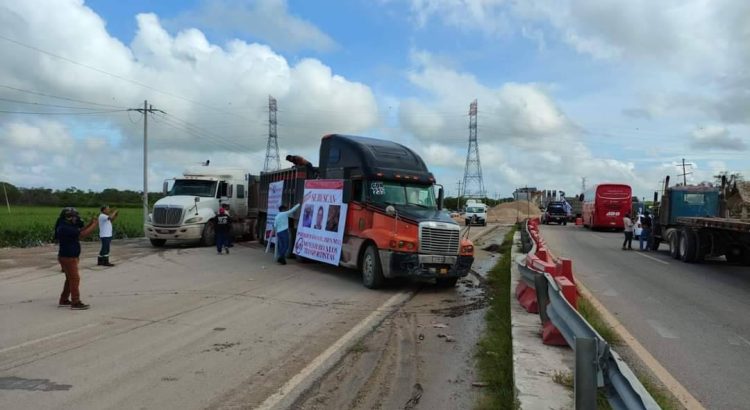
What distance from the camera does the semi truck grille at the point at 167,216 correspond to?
21078 millimetres

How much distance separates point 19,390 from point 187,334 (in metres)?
2.39

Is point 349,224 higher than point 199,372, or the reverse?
point 349,224

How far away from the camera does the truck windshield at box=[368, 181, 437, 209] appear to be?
12.6 metres

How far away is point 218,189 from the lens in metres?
22.9

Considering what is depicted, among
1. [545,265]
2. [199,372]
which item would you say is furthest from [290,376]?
[545,265]

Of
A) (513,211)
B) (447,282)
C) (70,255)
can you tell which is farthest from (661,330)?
(513,211)

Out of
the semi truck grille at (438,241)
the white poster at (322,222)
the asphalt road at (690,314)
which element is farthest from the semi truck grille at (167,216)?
the asphalt road at (690,314)

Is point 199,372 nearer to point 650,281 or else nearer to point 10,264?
point 650,281

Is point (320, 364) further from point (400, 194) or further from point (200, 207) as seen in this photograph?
point (200, 207)

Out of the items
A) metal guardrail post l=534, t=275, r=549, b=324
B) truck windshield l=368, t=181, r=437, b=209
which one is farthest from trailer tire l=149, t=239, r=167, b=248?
metal guardrail post l=534, t=275, r=549, b=324

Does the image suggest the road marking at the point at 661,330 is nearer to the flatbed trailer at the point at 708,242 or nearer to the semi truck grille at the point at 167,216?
the flatbed trailer at the point at 708,242

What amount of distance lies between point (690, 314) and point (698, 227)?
30.4 ft

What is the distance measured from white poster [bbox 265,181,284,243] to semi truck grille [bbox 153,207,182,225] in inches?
134

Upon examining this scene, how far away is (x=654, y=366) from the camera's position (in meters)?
6.10
